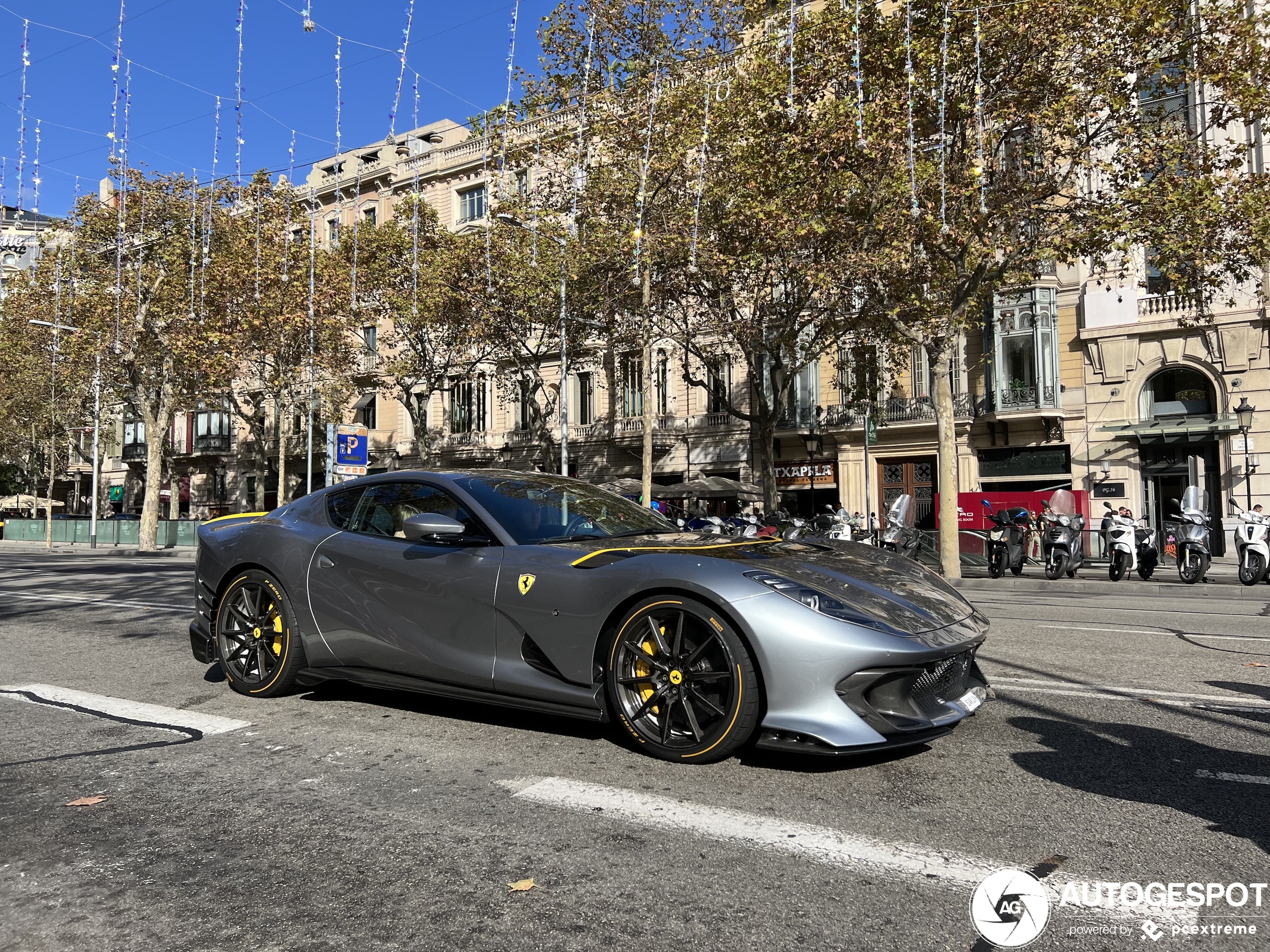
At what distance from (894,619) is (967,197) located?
1510 centimetres

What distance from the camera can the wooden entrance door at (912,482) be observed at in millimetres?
29578

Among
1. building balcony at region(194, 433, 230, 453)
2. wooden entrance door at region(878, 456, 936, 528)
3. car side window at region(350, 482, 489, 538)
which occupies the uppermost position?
building balcony at region(194, 433, 230, 453)

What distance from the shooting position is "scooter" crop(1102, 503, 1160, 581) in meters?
15.3

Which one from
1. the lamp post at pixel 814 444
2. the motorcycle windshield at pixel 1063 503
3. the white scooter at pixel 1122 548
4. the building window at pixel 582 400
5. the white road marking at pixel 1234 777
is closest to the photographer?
the white road marking at pixel 1234 777

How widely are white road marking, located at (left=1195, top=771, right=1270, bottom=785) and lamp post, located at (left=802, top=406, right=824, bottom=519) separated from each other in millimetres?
23992

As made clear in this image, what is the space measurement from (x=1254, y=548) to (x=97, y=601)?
54.4 feet

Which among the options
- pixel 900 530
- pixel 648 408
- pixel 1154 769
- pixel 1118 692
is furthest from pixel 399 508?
pixel 648 408

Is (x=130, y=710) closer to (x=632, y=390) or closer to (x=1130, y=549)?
(x=1130, y=549)

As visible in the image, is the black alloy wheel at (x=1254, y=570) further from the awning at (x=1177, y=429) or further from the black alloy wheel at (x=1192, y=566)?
the awning at (x=1177, y=429)

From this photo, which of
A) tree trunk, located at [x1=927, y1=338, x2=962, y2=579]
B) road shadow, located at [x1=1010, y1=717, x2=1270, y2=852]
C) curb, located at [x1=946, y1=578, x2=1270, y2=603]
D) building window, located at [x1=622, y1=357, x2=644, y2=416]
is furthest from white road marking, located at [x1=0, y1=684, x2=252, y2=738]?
building window, located at [x1=622, y1=357, x2=644, y2=416]

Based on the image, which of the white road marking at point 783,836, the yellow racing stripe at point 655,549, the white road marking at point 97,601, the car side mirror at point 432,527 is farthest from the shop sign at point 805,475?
the white road marking at point 783,836

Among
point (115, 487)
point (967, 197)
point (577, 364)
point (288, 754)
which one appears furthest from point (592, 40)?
point (115, 487)

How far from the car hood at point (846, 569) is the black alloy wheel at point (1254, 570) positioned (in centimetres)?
1284

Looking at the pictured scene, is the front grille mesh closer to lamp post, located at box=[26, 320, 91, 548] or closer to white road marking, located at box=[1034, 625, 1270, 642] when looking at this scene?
white road marking, located at box=[1034, 625, 1270, 642]
